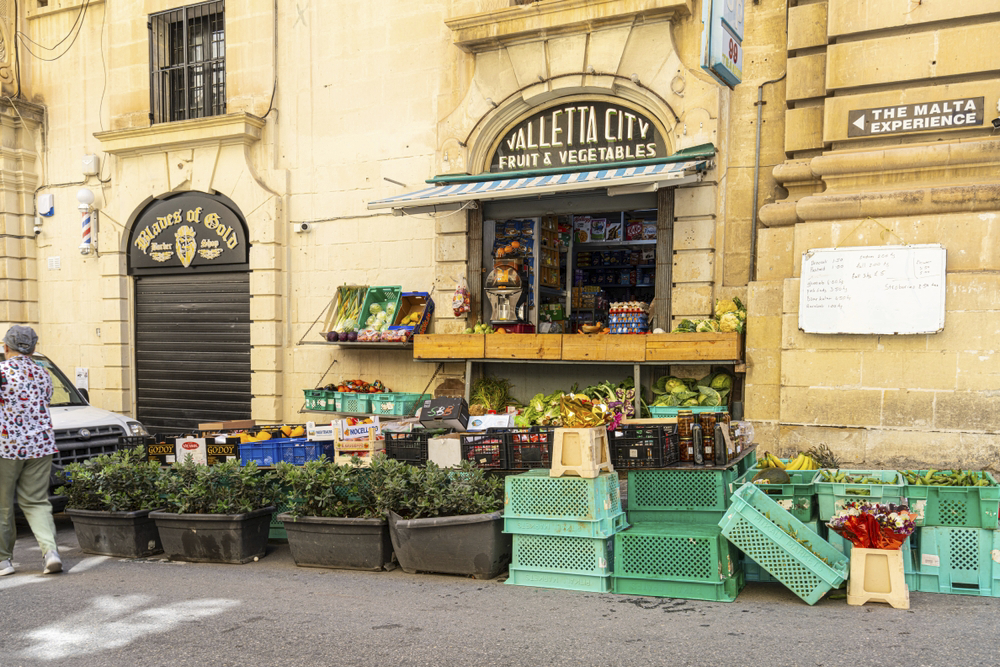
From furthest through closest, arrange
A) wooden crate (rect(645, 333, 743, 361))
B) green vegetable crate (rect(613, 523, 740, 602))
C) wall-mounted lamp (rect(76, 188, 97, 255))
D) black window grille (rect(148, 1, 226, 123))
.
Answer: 1. wall-mounted lamp (rect(76, 188, 97, 255))
2. black window grille (rect(148, 1, 226, 123))
3. wooden crate (rect(645, 333, 743, 361))
4. green vegetable crate (rect(613, 523, 740, 602))

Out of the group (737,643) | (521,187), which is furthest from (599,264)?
(737,643)

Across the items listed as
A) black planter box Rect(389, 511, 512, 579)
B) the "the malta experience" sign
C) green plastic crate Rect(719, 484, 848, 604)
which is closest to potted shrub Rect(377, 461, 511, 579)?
black planter box Rect(389, 511, 512, 579)

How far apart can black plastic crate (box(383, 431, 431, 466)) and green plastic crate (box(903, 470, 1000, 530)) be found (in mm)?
3982

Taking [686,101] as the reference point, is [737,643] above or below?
below

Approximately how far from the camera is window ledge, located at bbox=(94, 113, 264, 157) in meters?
12.5

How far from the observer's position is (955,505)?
5.65m

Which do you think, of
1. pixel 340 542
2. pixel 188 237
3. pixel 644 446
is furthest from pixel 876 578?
pixel 188 237

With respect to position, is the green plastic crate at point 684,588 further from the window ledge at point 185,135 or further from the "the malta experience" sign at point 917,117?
the window ledge at point 185,135

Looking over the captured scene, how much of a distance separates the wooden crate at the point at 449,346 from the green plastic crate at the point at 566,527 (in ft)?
14.0

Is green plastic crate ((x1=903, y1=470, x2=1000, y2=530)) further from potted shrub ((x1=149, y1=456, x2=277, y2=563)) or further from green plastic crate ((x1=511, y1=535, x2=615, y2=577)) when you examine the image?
potted shrub ((x1=149, y1=456, x2=277, y2=563))

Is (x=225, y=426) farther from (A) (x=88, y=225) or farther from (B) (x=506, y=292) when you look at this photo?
(A) (x=88, y=225)

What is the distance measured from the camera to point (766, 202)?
31.0 ft

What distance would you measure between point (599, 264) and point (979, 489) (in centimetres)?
728

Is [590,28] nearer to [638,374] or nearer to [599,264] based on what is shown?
[599,264]
